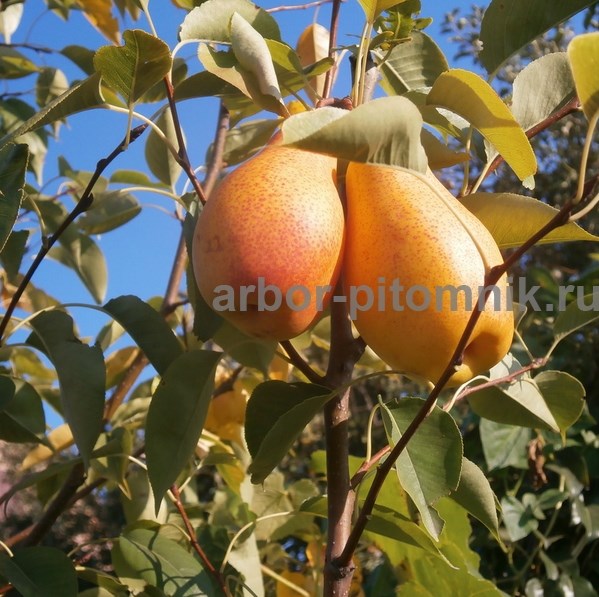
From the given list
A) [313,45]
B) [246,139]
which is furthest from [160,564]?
[313,45]

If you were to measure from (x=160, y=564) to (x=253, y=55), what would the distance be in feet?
1.83

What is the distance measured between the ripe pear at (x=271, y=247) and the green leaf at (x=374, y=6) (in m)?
0.17

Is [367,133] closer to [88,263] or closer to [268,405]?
[268,405]

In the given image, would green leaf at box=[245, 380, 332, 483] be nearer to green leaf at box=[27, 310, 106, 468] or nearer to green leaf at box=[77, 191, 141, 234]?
green leaf at box=[27, 310, 106, 468]

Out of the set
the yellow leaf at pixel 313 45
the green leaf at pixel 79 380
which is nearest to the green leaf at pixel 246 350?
the green leaf at pixel 79 380

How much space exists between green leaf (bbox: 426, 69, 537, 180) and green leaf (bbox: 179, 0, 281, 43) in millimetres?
236

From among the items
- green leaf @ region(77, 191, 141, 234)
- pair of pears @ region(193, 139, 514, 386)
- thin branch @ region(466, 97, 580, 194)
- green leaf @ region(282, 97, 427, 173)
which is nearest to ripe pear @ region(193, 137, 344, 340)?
pair of pears @ region(193, 139, 514, 386)

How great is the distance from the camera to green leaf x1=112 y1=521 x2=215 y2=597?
81cm

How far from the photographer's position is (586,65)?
17.5 inches

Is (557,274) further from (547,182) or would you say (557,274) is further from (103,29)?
(103,29)

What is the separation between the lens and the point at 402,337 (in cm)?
56

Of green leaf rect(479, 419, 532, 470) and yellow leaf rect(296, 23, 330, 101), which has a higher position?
yellow leaf rect(296, 23, 330, 101)

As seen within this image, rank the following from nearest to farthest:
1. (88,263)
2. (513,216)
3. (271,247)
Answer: (271,247) < (513,216) < (88,263)

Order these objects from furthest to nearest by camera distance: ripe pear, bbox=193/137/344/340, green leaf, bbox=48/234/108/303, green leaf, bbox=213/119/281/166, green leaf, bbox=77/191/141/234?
green leaf, bbox=48/234/108/303 → green leaf, bbox=77/191/141/234 → green leaf, bbox=213/119/281/166 → ripe pear, bbox=193/137/344/340
